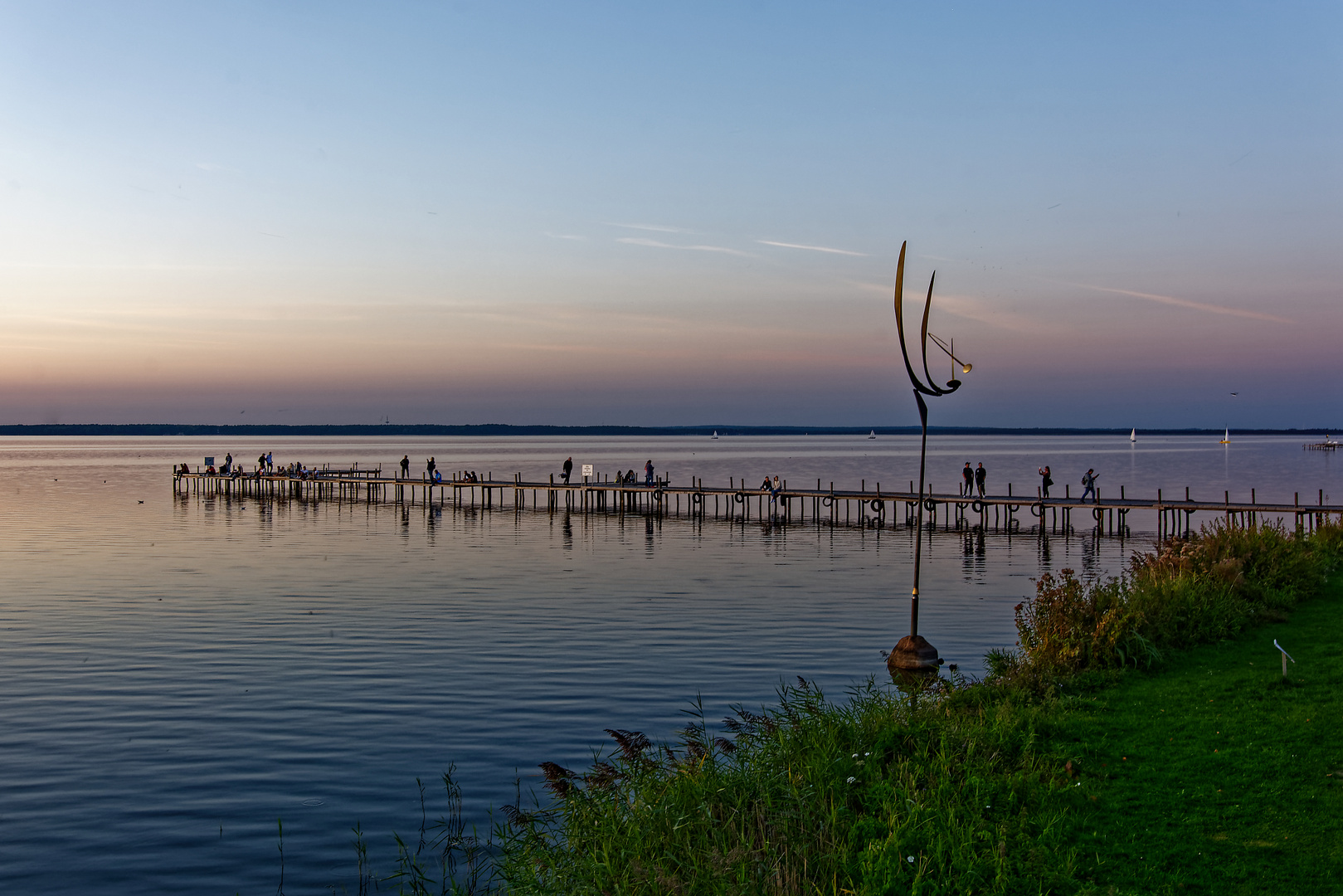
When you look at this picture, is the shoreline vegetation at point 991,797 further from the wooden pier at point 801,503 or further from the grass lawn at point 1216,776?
the wooden pier at point 801,503

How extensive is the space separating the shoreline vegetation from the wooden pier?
28059 millimetres

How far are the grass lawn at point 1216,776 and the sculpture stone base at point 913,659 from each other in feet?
15.6

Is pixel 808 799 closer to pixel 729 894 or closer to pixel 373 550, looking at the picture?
pixel 729 894

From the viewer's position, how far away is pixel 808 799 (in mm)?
9789

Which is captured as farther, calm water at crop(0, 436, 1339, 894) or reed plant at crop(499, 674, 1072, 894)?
calm water at crop(0, 436, 1339, 894)

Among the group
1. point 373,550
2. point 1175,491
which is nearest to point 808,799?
point 373,550

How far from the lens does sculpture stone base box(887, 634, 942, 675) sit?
62.6 ft

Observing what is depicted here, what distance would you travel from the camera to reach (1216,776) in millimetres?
10086

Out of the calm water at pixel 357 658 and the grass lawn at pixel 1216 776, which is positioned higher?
the grass lawn at pixel 1216 776

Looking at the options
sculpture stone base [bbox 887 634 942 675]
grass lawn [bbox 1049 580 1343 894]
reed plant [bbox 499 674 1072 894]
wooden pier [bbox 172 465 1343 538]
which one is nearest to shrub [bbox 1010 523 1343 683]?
grass lawn [bbox 1049 580 1343 894]

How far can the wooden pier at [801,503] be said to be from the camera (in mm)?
50062

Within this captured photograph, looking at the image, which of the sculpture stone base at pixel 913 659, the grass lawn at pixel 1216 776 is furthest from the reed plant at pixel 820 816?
the sculpture stone base at pixel 913 659

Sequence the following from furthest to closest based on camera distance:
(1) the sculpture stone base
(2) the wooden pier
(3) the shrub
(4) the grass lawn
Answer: (2) the wooden pier, (1) the sculpture stone base, (3) the shrub, (4) the grass lawn

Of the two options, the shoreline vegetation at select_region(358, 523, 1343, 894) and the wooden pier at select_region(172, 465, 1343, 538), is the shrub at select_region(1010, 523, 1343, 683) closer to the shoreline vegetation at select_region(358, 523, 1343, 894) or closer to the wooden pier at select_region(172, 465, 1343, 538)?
the shoreline vegetation at select_region(358, 523, 1343, 894)
